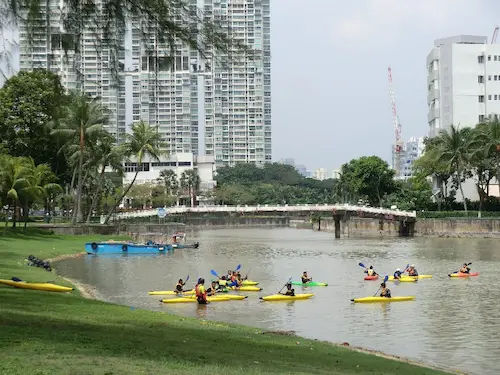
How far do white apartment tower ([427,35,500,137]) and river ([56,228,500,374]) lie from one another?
4815 cm

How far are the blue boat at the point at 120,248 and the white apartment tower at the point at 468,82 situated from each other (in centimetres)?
6288

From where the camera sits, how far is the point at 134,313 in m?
23.4

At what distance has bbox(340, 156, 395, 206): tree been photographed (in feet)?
380

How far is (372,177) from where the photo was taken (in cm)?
11638

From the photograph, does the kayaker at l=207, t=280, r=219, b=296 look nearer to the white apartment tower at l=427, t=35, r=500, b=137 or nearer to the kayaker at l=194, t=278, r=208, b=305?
the kayaker at l=194, t=278, r=208, b=305

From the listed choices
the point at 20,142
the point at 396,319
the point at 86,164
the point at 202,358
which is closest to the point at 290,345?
the point at 202,358

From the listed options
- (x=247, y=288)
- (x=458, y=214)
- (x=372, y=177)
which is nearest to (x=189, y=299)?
(x=247, y=288)

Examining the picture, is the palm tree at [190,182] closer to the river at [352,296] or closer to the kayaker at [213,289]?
the river at [352,296]

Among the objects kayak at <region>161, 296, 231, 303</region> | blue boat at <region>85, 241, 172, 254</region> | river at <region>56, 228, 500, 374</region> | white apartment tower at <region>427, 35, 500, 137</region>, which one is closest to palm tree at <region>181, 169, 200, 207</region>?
white apartment tower at <region>427, 35, 500, 137</region>

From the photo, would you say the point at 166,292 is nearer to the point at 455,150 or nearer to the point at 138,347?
the point at 138,347

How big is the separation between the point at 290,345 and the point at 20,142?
2372 inches

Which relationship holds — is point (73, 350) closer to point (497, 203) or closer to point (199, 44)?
point (199, 44)

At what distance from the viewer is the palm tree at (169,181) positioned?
502 ft

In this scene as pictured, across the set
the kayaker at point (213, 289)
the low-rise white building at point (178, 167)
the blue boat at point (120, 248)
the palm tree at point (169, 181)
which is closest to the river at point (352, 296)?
the kayaker at point (213, 289)
